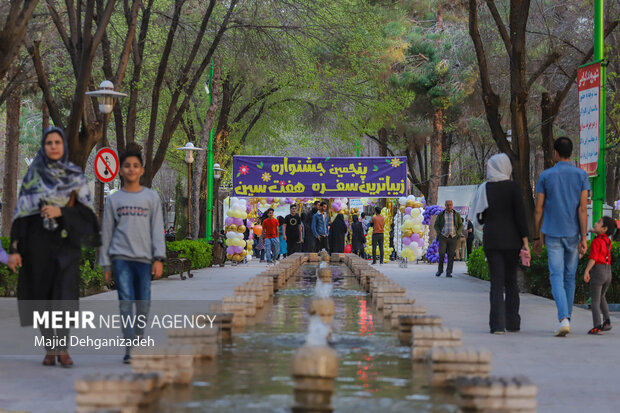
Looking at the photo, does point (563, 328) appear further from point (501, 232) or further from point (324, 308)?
→ point (324, 308)

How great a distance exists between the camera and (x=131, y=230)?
7.91 m

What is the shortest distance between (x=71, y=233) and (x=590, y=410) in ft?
13.9

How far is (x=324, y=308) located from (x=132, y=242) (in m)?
2.31

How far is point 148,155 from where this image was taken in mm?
21828

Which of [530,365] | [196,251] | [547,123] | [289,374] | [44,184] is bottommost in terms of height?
[530,365]

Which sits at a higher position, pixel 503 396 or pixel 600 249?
pixel 600 249

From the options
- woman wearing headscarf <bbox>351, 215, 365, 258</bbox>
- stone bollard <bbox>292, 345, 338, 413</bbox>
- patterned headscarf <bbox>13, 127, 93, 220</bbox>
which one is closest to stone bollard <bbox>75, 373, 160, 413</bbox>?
stone bollard <bbox>292, 345, 338, 413</bbox>

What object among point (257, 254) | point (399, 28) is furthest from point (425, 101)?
point (257, 254)

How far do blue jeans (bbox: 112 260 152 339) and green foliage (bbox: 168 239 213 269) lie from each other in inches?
639

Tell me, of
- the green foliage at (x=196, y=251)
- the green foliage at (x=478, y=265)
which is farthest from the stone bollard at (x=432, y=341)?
the green foliage at (x=196, y=251)

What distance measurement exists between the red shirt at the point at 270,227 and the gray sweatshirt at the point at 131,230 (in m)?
21.7

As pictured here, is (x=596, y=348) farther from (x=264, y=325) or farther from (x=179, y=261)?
(x=179, y=261)

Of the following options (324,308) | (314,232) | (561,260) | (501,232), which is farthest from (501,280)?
(314,232)

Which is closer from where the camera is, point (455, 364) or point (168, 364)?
point (168, 364)
